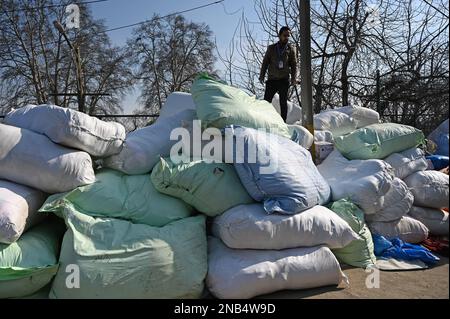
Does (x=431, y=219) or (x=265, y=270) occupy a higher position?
Result: (x=431, y=219)

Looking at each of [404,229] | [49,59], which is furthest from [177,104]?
[49,59]

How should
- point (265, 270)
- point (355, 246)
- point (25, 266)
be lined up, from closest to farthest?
1. point (25, 266)
2. point (265, 270)
3. point (355, 246)

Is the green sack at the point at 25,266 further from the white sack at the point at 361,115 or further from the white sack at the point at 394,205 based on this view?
the white sack at the point at 361,115

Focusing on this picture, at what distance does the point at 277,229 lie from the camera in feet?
5.59

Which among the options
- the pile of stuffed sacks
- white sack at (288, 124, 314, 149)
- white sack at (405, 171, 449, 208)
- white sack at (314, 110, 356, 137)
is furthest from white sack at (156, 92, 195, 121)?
white sack at (405, 171, 449, 208)

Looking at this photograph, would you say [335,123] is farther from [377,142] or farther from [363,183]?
[363,183]

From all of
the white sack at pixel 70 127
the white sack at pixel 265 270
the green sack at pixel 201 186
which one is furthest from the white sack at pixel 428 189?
the white sack at pixel 70 127

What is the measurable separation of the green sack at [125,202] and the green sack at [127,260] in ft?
0.20

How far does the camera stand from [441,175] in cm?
262

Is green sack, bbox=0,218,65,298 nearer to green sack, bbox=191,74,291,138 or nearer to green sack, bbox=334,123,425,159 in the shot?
green sack, bbox=191,74,291,138

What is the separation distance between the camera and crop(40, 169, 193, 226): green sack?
5.79 ft

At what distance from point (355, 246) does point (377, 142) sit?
0.85 meters
